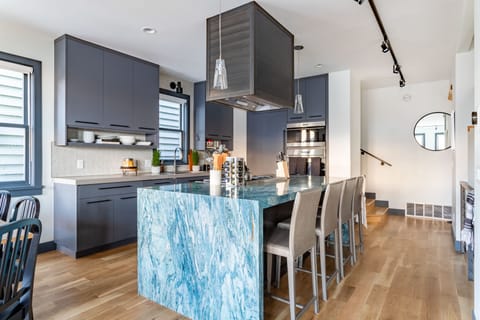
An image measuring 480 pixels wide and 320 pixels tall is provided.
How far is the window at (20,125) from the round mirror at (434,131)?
21.7ft

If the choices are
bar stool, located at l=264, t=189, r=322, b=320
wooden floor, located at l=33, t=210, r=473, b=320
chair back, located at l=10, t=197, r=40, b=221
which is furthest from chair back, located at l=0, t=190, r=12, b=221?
bar stool, located at l=264, t=189, r=322, b=320

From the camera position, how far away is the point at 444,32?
342cm

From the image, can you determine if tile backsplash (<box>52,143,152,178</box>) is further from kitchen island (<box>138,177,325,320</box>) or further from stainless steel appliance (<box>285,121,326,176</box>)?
stainless steel appliance (<box>285,121,326,176</box>)

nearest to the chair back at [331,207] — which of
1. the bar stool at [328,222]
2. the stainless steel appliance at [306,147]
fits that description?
the bar stool at [328,222]

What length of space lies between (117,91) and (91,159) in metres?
1.03

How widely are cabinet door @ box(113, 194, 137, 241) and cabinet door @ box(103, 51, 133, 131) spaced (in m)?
1.05

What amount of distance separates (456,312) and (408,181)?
433cm

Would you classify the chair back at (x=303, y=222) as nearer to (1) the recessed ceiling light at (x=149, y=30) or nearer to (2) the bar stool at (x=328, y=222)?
(2) the bar stool at (x=328, y=222)

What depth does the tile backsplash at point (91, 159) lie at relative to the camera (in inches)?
146

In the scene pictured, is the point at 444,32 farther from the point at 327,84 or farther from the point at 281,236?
the point at 281,236

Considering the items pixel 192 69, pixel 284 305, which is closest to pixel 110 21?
pixel 192 69

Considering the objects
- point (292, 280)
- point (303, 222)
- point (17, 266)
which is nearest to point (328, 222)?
point (303, 222)

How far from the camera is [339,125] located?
4.96 metres

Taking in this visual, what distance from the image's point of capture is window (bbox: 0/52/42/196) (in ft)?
10.8
